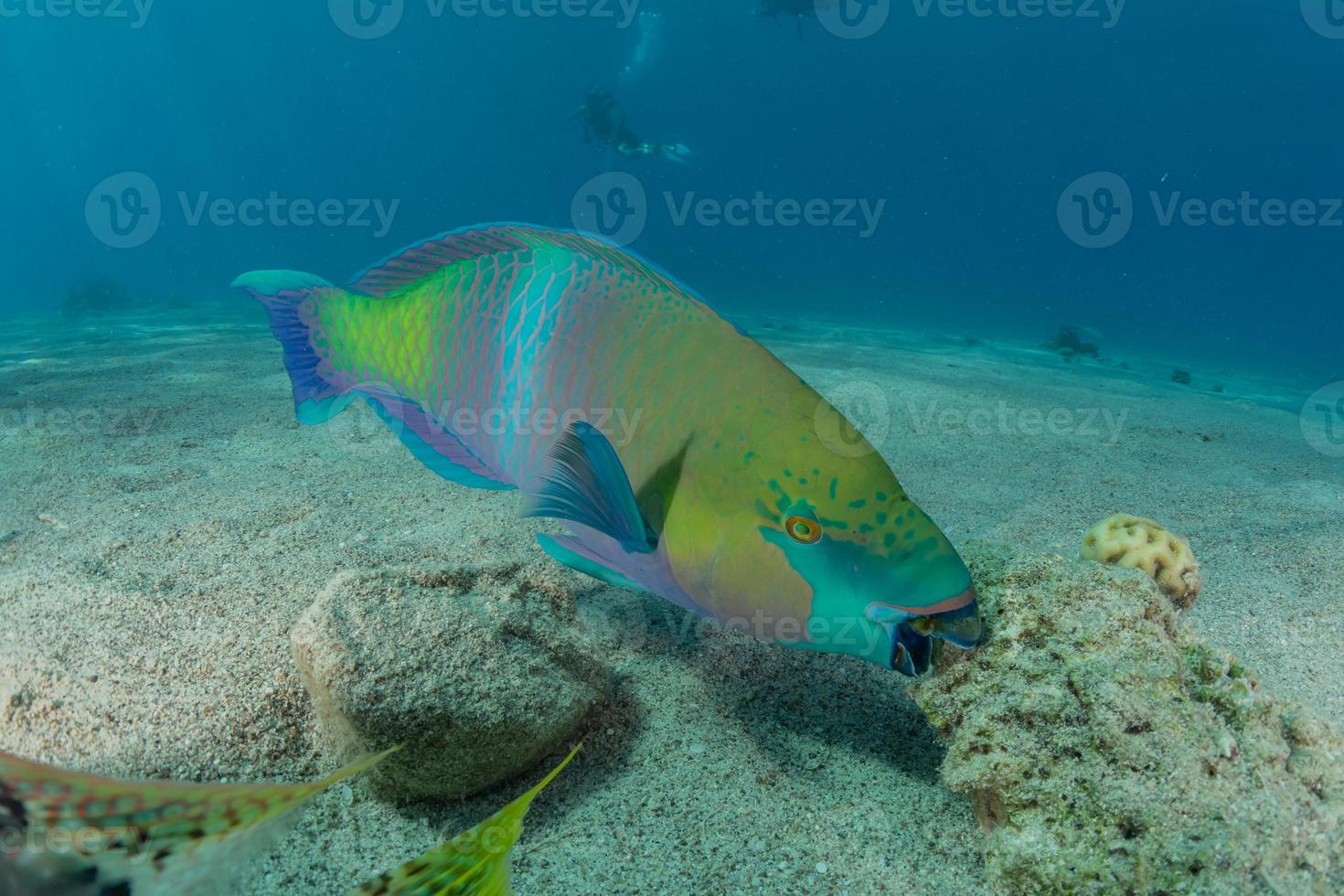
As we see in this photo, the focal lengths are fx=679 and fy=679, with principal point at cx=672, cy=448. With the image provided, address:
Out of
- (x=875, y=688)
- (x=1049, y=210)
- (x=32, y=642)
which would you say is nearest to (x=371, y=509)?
(x=32, y=642)

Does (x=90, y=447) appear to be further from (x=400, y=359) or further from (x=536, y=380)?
(x=536, y=380)

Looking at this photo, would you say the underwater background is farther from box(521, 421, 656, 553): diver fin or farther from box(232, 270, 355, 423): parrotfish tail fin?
box(521, 421, 656, 553): diver fin

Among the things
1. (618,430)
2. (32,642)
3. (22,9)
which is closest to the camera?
(618,430)

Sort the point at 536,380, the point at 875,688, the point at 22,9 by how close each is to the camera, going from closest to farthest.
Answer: the point at 536,380, the point at 875,688, the point at 22,9

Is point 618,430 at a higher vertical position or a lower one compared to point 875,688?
higher

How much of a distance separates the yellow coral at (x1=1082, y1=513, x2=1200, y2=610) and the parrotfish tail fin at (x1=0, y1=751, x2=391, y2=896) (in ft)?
9.54

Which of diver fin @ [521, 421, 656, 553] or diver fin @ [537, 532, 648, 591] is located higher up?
diver fin @ [521, 421, 656, 553]

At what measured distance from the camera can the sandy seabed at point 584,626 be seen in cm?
175

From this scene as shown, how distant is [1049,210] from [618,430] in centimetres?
15627

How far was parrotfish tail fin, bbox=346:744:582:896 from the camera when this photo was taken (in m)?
0.71

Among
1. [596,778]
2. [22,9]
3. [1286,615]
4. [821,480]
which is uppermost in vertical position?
[22,9]

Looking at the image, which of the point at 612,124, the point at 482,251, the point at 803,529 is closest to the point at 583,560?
the point at 803,529

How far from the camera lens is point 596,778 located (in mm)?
2004

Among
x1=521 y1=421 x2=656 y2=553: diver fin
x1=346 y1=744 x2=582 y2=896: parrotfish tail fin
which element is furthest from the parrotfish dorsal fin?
x1=346 y1=744 x2=582 y2=896: parrotfish tail fin
